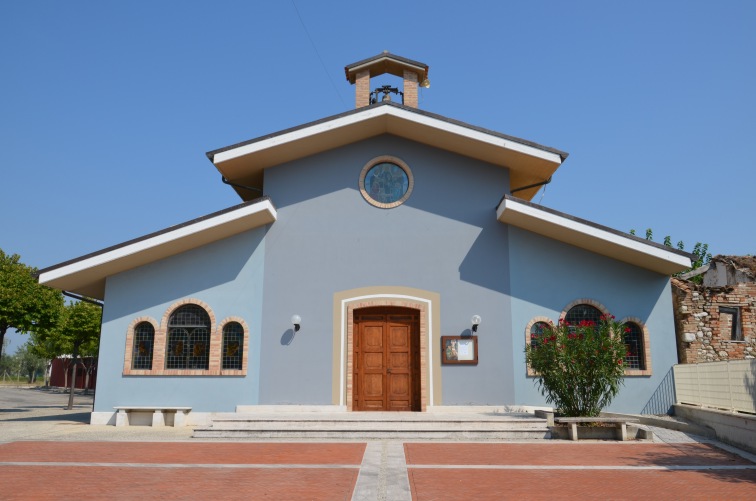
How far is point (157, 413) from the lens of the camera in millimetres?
13438

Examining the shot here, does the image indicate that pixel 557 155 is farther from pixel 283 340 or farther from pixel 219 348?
pixel 219 348

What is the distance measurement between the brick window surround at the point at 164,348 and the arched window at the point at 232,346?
129 mm

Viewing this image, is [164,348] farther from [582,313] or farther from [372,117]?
[582,313]

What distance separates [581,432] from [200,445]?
6.87 m

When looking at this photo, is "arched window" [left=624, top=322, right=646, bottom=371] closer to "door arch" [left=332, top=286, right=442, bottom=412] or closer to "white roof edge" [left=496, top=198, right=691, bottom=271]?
"white roof edge" [left=496, top=198, right=691, bottom=271]

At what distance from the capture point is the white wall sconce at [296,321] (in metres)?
14.1

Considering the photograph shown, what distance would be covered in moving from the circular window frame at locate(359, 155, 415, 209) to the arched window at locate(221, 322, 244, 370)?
174 inches

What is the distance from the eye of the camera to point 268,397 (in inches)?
546

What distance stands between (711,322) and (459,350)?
6.06m

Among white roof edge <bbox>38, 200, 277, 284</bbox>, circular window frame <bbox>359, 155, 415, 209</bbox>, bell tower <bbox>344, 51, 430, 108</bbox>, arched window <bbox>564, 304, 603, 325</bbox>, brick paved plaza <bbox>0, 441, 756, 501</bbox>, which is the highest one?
bell tower <bbox>344, 51, 430, 108</bbox>

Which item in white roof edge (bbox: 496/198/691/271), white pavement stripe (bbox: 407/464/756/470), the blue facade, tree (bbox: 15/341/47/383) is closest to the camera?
white pavement stripe (bbox: 407/464/756/470)

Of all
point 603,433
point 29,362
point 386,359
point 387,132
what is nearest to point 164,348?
point 386,359

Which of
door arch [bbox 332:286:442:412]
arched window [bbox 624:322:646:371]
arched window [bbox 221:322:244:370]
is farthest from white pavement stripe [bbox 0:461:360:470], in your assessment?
arched window [bbox 624:322:646:371]

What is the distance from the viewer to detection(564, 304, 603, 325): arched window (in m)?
14.2
